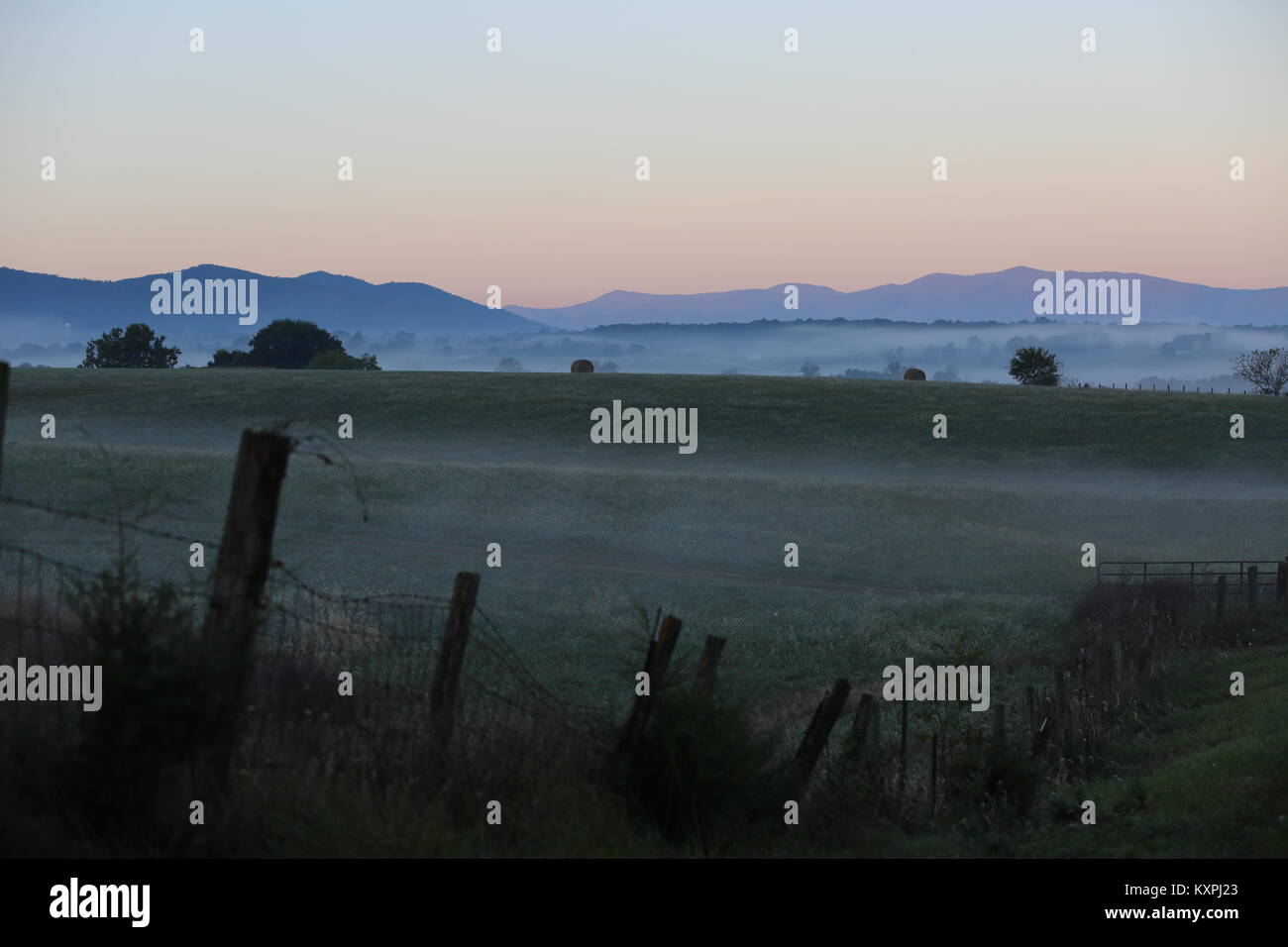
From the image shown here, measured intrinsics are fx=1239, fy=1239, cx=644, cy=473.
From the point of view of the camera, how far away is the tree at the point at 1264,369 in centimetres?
12031

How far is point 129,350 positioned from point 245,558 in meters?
134

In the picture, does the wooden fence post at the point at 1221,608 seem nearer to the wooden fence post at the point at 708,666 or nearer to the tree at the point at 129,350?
the wooden fence post at the point at 708,666

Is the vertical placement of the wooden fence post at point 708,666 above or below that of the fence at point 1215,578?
above

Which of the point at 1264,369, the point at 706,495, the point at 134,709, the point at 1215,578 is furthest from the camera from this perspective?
the point at 1264,369

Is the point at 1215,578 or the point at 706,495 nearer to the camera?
the point at 1215,578

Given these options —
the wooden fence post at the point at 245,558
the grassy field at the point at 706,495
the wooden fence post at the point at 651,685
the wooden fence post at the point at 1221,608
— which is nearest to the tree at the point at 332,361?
the grassy field at the point at 706,495

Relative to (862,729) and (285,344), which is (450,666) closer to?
(862,729)

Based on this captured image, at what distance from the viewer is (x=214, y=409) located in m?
71.8

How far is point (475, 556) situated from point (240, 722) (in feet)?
93.6

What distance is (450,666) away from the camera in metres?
8.02

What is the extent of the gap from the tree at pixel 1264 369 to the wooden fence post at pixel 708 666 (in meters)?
126

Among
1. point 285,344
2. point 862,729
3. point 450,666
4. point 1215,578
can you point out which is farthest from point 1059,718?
point 285,344
